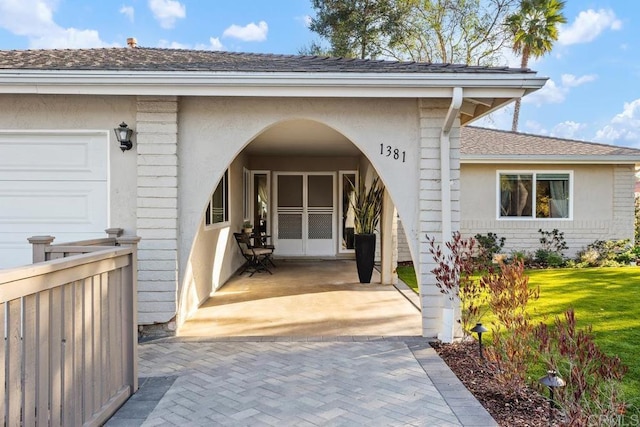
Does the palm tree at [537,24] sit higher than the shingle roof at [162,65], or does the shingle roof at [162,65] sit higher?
the palm tree at [537,24]

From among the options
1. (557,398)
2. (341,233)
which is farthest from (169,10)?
(557,398)

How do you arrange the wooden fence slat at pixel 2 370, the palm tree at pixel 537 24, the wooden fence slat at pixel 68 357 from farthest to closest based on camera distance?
the palm tree at pixel 537 24
the wooden fence slat at pixel 68 357
the wooden fence slat at pixel 2 370

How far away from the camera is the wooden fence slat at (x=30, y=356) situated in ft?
7.31

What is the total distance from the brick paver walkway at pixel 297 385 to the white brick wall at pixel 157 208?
20.7 inches

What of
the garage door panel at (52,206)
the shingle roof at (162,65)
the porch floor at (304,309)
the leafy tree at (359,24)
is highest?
the leafy tree at (359,24)

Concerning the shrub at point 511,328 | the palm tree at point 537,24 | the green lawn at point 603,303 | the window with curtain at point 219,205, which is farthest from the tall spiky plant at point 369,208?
the palm tree at point 537,24

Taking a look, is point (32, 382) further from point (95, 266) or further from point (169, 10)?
point (169, 10)

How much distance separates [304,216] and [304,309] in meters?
6.10

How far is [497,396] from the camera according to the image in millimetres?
3477

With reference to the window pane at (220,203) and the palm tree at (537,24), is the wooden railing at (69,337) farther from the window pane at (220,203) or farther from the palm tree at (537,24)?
the palm tree at (537,24)

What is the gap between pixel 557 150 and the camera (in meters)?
11.9

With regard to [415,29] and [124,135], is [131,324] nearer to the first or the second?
[124,135]

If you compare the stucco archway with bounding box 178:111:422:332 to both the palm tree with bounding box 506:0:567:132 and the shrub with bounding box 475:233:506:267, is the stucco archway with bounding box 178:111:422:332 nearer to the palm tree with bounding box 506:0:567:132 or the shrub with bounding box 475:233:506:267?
the shrub with bounding box 475:233:506:267

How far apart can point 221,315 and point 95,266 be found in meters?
3.21
